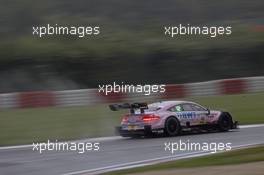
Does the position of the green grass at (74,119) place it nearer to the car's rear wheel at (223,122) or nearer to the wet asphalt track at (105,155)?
the wet asphalt track at (105,155)

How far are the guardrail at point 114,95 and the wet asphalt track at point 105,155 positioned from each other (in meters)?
3.52

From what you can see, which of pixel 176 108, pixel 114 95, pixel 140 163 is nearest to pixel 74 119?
pixel 114 95

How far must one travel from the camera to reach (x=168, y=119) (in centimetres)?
1670

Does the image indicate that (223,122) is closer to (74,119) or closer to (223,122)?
(223,122)

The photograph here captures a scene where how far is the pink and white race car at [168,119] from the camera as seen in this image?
16594 millimetres

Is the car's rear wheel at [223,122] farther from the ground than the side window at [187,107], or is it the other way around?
the side window at [187,107]

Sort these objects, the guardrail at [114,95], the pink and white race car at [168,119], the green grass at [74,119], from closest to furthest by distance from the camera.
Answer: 1. the pink and white race car at [168,119]
2. the green grass at [74,119]
3. the guardrail at [114,95]

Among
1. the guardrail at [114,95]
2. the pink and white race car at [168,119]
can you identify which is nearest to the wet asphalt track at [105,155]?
the pink and white race car at [168,119]

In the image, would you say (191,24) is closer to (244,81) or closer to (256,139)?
(244,81)

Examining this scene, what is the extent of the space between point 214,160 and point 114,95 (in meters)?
10.1

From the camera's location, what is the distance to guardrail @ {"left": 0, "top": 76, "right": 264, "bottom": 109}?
65.5 feet

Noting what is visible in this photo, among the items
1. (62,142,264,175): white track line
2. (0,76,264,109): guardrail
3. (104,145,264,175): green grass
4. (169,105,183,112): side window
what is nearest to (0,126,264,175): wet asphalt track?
(62,142,264,175): white track line

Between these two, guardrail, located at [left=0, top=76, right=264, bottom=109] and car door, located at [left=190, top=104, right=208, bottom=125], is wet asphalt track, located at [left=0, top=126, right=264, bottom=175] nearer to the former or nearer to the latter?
car door, located at [left=190, top=104, right=208, bottom=125]

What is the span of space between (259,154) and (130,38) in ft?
60.4
